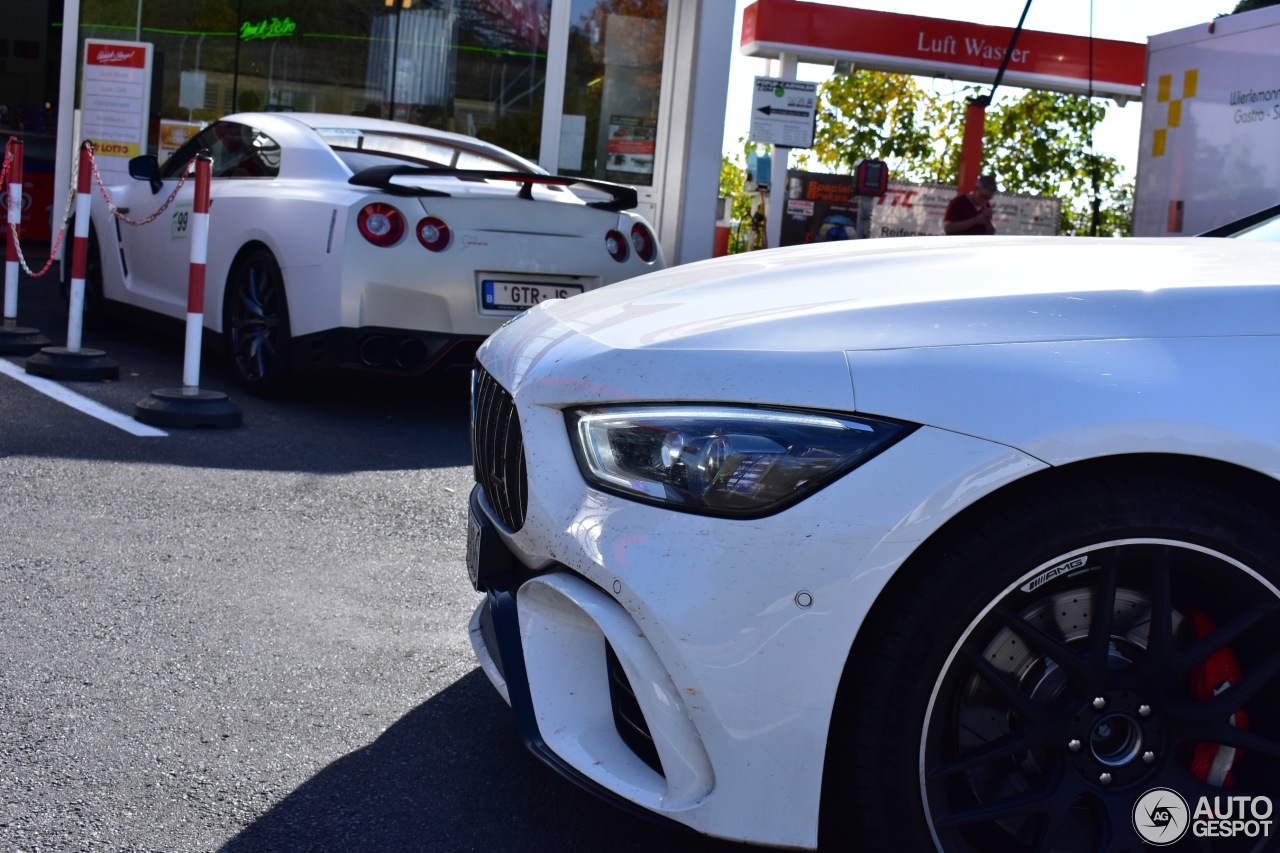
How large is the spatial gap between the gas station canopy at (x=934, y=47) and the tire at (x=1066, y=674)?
15.4m

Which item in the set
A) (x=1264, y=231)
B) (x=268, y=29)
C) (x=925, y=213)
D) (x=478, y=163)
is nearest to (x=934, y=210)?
(x=925, y=213)

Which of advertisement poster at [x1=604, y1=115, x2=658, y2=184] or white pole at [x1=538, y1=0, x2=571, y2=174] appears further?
advertisement poster at [x1=604, y1=115, x2=658, y2=184]

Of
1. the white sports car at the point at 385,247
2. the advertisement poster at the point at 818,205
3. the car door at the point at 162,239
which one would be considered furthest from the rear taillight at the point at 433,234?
the advertisement poster at the point at 818,205

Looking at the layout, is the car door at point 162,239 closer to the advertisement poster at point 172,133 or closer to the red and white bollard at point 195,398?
the red and white bollard at point 195,398

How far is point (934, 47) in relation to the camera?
17.0 metres

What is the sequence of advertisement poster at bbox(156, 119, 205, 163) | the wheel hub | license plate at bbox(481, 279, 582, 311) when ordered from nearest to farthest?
the wheel hub < license plate at bbox(481, 279, 582, 311) < advertisement poster at bbox(156, 119, 205, 163)

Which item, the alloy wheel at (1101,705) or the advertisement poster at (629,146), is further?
the advertisement poster at (629,146)

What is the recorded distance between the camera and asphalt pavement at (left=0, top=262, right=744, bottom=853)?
2209mm

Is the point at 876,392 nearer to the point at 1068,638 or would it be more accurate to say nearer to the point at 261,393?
the point at 1068,638

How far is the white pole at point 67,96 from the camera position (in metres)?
12.1

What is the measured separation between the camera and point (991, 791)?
1.89m

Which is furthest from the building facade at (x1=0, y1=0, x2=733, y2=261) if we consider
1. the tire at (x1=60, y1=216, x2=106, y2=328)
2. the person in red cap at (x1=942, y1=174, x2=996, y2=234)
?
the tire at (x1=60, y1=216, x2=106, y2=328)

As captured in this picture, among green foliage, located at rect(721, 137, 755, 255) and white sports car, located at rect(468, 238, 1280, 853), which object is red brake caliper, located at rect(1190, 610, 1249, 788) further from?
green foliage, located at rect(721, 137, 755, 255)

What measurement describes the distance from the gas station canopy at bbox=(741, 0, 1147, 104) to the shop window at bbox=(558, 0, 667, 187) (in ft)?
12.5
